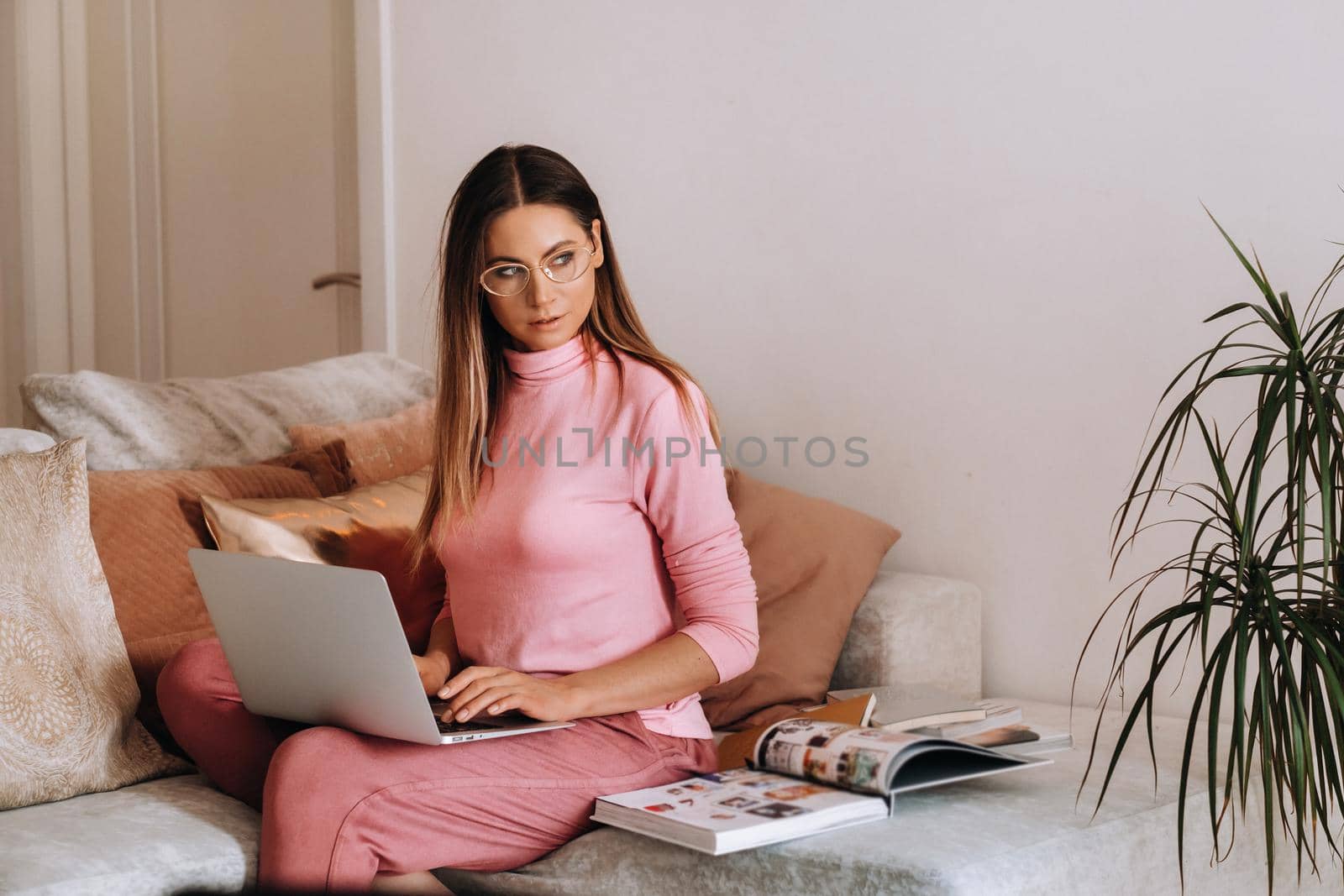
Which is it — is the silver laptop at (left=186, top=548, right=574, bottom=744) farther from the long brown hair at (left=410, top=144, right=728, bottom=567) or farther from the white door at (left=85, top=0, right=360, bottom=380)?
the white door at (left=85, top=0, right=360, bottom=380)

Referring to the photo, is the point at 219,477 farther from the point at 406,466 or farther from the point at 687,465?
the point at 687,465

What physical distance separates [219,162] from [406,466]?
1939 millimetres

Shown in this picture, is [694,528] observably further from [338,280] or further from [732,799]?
[338,280]

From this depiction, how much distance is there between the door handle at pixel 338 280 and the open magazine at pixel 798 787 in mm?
2255

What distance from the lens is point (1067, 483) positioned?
1970 millimetres

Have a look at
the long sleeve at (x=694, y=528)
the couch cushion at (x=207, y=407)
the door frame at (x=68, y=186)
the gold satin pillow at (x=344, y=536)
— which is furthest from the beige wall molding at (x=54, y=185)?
the long sleeve at (x=694, y=528)

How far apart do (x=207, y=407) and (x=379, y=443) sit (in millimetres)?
300

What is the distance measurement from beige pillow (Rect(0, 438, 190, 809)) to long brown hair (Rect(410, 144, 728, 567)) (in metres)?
0.44

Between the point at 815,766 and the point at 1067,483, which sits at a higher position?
the point at 1067,483

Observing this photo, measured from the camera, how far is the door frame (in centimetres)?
357

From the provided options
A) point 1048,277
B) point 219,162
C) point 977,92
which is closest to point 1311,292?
point 1048,277

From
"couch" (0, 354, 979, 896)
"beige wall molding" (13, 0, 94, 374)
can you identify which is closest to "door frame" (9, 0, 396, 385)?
"beige wall molding" (13, 0, 94, 374)

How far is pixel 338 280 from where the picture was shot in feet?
11.0

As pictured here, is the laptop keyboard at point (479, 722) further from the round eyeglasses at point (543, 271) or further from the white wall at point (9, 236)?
the white wall at point (9, 236)
